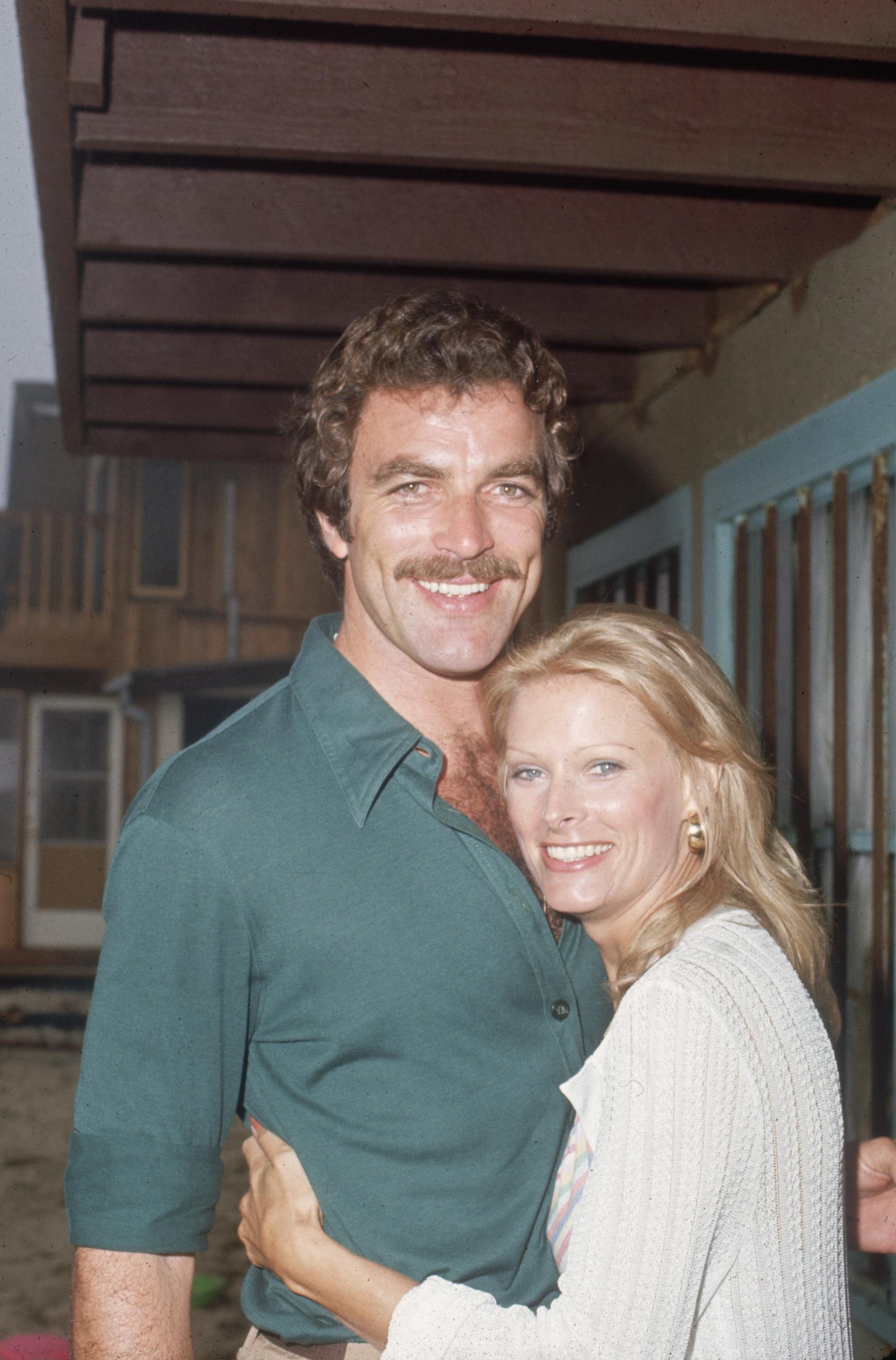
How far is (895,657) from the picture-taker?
128 inches

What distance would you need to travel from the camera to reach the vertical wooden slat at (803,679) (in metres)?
3.78

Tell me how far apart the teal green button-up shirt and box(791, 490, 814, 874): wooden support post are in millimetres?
1879

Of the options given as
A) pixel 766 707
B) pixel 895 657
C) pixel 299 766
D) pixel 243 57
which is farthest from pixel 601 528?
pixel 299 766

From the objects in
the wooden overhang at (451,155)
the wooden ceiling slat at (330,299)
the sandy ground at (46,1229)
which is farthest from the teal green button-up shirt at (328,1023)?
the sandy ground at (46,1229)

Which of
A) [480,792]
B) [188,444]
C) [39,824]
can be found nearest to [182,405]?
[188,444]

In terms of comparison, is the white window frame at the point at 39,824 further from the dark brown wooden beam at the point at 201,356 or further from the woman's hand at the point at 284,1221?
the woman's hand at the point at 284,1221

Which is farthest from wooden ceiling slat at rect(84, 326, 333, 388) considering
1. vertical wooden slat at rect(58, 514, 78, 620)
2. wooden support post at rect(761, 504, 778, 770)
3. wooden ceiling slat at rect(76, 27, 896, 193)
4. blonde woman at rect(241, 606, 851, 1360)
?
vertical wooden slat at rect(58, 514, 78, 620)

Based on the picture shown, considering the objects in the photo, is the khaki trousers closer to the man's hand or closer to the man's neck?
the man's hand

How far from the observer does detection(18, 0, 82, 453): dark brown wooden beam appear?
2586 mm

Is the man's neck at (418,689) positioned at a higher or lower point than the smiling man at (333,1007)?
higher

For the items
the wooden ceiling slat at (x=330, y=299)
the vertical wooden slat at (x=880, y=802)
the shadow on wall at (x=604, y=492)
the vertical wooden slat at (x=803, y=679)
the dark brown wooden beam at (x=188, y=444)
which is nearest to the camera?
the vertical wooden slat at (x=880, y=802)

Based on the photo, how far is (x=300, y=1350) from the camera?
1.96 m

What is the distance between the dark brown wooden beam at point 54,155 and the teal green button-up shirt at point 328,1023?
1523mm

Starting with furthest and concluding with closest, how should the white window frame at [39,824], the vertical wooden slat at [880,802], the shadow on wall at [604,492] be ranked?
the white window frame at [39,824], the shadow on wall at [604,492], the vertical wooden slat at [880,802]
